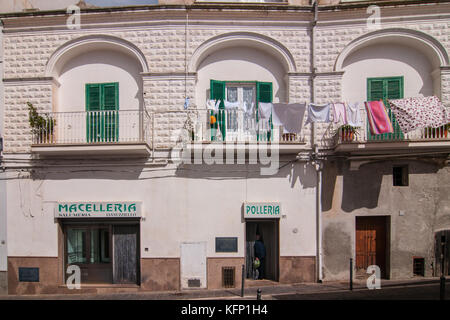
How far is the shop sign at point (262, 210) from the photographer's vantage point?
11383 millimetres

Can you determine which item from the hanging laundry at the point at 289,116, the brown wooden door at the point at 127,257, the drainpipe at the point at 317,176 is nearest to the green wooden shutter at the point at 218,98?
the hanging laundry at the point at 289,116

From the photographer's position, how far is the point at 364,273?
11.8 meters

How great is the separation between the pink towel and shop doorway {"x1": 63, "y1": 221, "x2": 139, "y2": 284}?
8190 mm

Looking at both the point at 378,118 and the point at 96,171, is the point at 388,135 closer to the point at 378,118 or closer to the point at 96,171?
the point at 378,118

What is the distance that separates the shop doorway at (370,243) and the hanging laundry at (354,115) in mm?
3332

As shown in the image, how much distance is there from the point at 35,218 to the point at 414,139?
40.7ft

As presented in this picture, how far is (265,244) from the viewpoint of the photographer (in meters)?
12.1

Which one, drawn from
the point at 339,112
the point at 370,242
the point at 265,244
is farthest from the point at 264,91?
the point at 370,242

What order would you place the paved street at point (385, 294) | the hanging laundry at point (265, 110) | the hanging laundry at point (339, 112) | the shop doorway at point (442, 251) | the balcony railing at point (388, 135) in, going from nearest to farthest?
1. the paved street at point (385, 294)
2. the hanging laundry at point (339, 112)
3. the balcony railing at point (388, 135)
4. the hanging laundry at point (265, 110)
5. the shop doorway at point (442, 251)

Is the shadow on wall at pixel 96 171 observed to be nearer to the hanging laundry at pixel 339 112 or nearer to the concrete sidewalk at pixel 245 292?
the concrete sidewalk at pixel 245 292

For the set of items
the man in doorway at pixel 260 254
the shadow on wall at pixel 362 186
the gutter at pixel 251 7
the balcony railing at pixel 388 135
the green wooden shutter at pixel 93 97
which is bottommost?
the man in doorway at pixel 260 254

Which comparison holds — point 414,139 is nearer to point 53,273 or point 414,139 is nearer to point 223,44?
point 223,44
